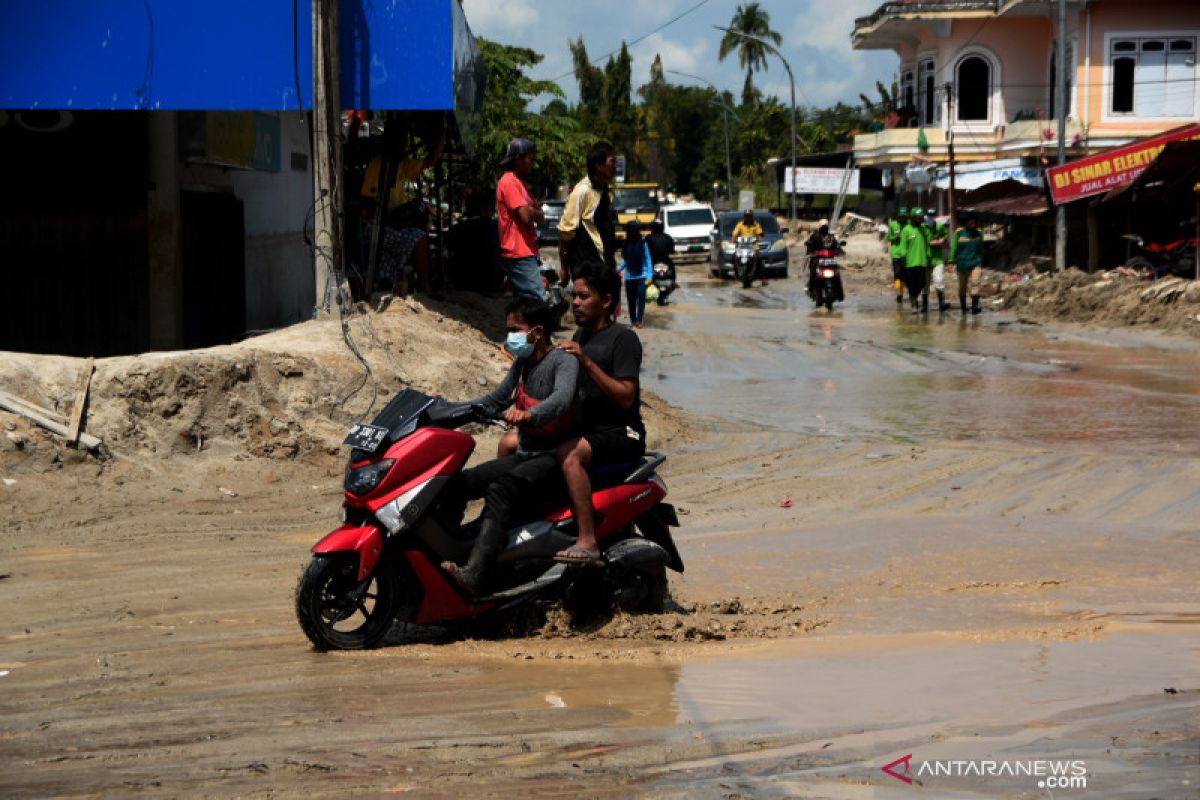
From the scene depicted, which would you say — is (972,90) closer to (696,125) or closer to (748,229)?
(748,229)

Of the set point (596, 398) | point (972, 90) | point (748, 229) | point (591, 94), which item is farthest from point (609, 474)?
point (591, 94)

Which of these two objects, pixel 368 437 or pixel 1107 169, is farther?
pixel 1107 169

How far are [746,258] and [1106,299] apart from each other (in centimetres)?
1275

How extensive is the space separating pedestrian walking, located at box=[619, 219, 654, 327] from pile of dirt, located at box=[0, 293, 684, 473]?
29.3 feet

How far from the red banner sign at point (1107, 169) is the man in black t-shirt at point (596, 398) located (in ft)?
74.5

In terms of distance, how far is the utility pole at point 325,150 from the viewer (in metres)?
12.4

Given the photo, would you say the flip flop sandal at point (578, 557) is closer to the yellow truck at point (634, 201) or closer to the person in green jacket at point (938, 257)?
Result: the person in green jacket at point (938, 257)

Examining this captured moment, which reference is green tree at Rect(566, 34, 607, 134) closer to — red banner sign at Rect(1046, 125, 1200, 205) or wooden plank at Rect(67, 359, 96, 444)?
red banner sign at Rect(1046, 125, 1200, 205)

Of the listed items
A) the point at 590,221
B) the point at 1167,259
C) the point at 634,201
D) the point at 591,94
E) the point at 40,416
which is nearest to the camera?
the point at 40,416

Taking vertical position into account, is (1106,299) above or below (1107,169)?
below

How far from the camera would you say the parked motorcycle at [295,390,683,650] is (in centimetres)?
588

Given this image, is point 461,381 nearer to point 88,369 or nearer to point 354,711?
point 88,369

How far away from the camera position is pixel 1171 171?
27.1 metres

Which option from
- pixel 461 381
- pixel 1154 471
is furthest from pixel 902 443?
pixel 461 381
